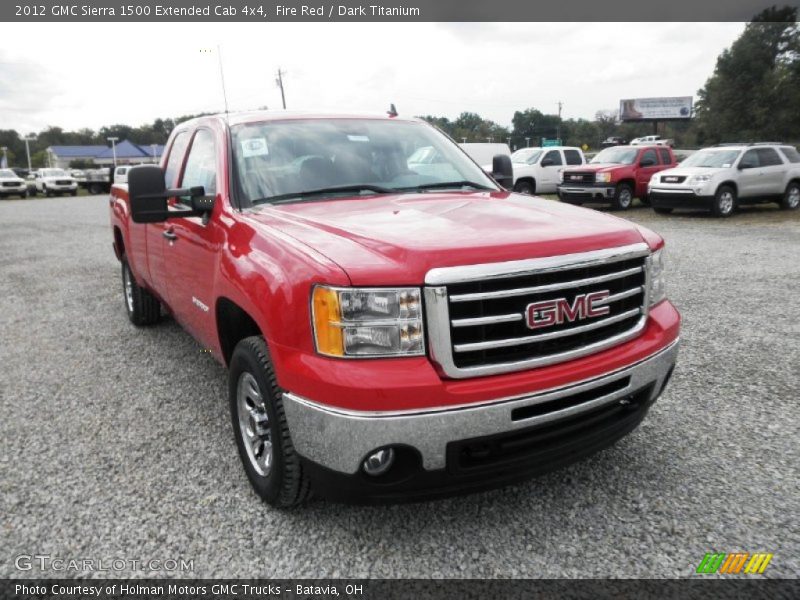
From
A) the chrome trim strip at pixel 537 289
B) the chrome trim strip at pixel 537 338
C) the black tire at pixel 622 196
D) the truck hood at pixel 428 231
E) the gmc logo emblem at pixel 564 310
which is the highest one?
the truck hood at pixel 428 231

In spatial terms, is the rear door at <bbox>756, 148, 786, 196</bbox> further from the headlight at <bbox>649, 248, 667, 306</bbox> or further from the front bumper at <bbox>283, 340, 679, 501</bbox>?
the front bumper at <bbox>283, 340, 679, 501</bbox>

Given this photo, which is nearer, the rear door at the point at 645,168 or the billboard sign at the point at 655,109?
the rear door at the point at 645,168

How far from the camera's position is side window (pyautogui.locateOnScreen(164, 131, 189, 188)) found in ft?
14.8

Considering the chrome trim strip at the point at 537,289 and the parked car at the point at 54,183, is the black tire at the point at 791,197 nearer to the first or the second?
the chrome trim strip at the point at 537,289

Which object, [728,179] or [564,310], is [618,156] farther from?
[564,310]

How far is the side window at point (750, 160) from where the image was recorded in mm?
14992

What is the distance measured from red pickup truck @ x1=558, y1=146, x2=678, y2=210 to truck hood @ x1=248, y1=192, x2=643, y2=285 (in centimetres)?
1461

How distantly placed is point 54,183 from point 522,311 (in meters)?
40.6

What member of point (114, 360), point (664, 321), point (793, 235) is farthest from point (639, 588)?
point (793, 235)

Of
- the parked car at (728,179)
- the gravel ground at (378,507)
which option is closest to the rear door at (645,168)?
the parked car at (728,179)

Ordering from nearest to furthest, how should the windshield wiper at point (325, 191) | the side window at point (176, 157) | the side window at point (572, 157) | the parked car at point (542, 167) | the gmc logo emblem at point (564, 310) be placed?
1. the gmc logo emblem at point (564, 310)
2. the windshield wiper at point (325, 191)
3. the side window at point (176, 157)
4. the parked car at point (542, 167)
5. the side window at point (572, 157)

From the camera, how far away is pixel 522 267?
90.0 inches

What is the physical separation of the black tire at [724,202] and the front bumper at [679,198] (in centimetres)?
15

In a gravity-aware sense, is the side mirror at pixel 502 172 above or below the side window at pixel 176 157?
below
